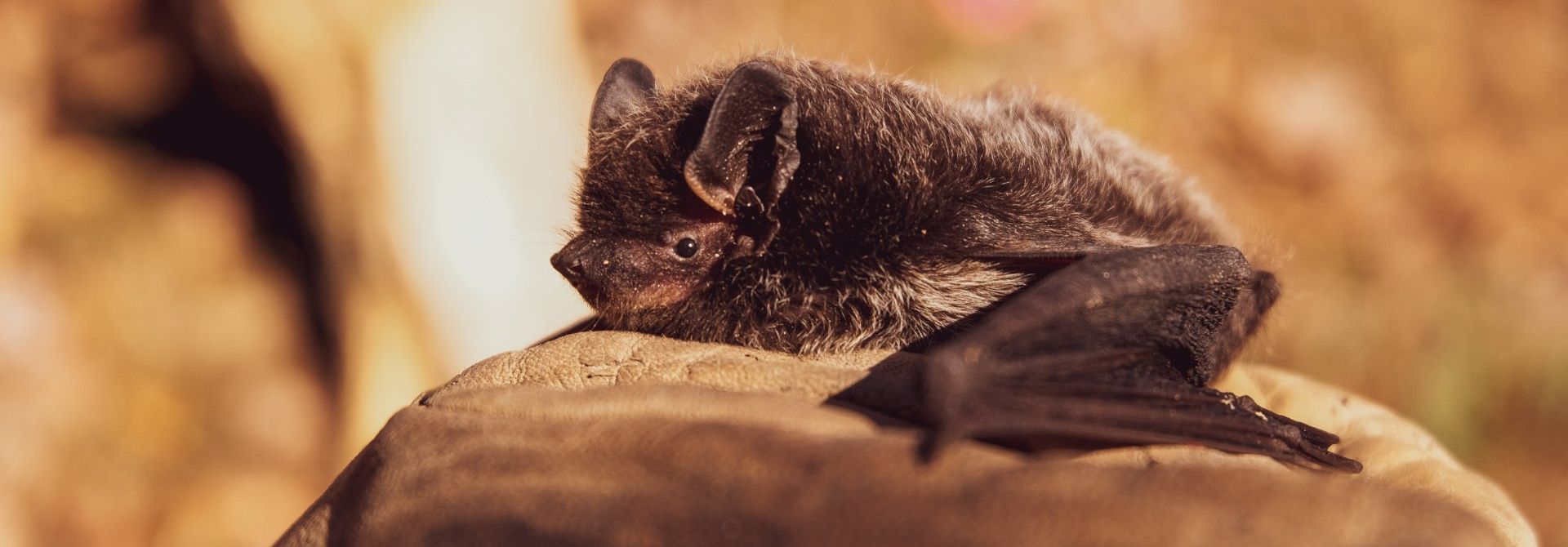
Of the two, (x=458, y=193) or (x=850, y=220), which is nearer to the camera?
(x=850, y=220)

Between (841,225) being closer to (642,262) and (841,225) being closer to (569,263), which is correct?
(642,262)

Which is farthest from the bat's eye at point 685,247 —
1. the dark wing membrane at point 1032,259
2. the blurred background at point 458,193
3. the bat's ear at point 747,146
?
the blurred background at point 458,193

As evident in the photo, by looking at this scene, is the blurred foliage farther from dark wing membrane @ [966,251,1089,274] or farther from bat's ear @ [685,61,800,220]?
dark wing membrane @ [966,251,1089,274]

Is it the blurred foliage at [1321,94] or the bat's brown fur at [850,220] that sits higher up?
the blurred foliage at [1321,94]

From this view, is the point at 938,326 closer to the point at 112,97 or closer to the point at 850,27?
the point at 850,27

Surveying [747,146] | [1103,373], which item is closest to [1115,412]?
[1103,373]

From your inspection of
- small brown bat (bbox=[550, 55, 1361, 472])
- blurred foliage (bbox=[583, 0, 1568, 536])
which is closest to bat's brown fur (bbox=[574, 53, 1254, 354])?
small brown bat (bbox=[550, 55, 1361, 472])

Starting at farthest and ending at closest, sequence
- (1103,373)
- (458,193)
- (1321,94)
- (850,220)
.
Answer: (1321,94), (458,193), (850,220), (1103,373)

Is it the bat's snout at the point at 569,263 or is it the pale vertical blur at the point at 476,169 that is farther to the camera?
the pale vertical blur at the point at 476,169

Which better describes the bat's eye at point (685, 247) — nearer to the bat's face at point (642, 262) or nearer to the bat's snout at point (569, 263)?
the bat's face at point (642, 262)
